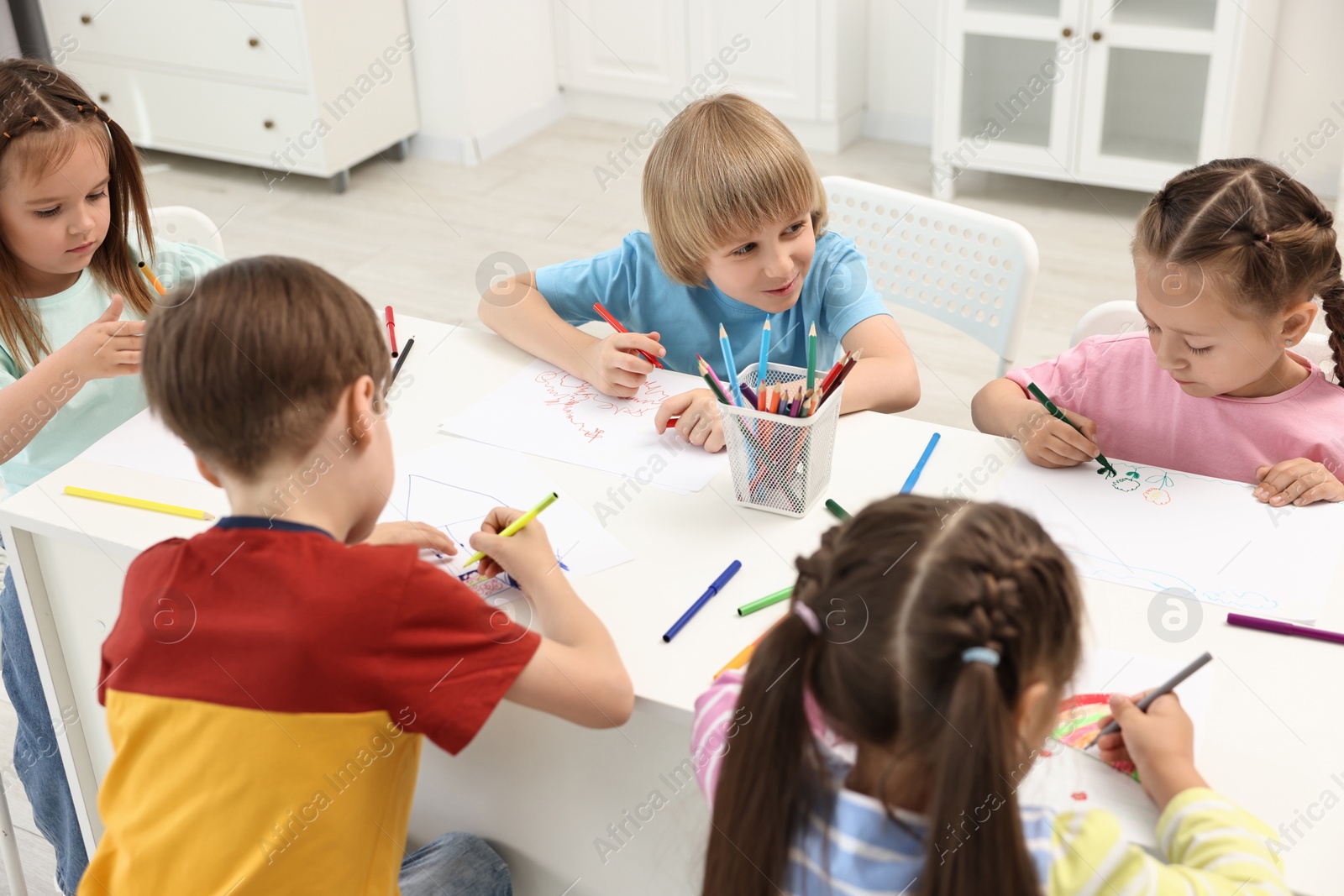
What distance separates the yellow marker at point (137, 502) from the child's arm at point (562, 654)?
0.33 metres

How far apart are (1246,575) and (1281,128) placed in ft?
8.79

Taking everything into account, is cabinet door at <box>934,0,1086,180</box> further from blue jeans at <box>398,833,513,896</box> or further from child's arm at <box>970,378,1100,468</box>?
blue jeans at <box>398,833,513,896</box>

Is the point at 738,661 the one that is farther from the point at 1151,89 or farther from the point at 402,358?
the point at 1151,89

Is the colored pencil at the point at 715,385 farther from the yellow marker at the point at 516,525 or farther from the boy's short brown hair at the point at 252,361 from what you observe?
the boy's short brown hair at the point at 252,361

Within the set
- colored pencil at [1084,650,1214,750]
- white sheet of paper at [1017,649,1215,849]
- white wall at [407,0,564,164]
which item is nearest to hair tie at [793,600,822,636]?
white sheet of paper at [1017,649,1215,849]

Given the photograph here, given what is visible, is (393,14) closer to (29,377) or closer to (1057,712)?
(29,377)

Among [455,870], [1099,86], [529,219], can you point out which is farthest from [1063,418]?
[529,219]

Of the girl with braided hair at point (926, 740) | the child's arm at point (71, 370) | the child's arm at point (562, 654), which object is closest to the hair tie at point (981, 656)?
the girl with braided hair at point (926, 740)

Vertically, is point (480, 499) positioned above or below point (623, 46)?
above

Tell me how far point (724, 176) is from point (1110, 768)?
0.81 metres

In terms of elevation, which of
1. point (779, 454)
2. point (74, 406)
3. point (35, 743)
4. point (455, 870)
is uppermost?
point (779, 454)

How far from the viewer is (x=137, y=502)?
50.1 inches

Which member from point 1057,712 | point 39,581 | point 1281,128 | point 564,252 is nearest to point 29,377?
point 39,581

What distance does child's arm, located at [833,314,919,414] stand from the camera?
1.43 m
